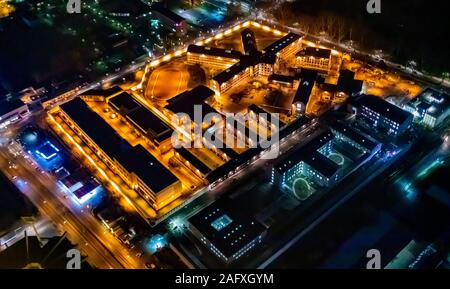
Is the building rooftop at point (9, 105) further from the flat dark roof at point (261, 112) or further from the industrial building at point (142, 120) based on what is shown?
the flat dark roof at point (261, 112)

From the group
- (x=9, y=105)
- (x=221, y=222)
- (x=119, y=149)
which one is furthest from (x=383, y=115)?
(x=9, y=105)

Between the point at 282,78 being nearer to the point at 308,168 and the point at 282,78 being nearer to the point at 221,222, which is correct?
the point at 308,168

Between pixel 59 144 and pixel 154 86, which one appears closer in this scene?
pixel 59 144

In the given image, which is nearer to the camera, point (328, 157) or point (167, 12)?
point (328, 157)

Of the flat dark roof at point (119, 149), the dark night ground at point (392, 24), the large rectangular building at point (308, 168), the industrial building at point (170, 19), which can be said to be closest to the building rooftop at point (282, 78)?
the large rectangular building at point (308, 168)

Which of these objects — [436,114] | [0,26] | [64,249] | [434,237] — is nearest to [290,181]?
[434,237]

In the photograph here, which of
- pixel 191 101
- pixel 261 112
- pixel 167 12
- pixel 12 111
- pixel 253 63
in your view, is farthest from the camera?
pixel 167 12

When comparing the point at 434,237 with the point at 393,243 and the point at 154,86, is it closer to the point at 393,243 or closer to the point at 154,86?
the point at 393,243
